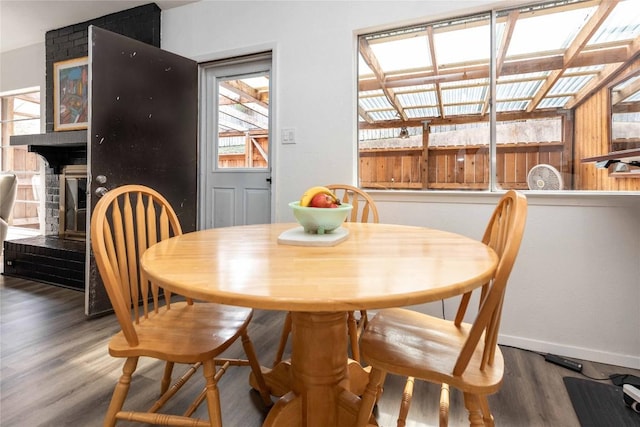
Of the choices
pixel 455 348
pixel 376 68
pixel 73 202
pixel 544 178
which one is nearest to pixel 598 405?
pixel 455 348


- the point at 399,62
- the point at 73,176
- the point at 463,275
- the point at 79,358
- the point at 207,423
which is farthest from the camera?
the point at 73,176

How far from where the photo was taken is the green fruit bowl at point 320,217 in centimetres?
115

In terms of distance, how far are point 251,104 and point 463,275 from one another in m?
2.71

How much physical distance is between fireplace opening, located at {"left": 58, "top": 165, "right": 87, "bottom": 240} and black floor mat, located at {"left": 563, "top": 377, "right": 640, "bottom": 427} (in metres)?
4.13

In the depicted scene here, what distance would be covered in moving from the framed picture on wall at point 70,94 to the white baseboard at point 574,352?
4327 millimetres

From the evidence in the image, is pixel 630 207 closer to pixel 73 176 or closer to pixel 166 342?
pixel 166 342

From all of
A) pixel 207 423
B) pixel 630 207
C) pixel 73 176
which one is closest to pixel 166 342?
pixel 207 423

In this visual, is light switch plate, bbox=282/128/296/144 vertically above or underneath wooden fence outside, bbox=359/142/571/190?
above

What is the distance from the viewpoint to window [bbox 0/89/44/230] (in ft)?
15.2

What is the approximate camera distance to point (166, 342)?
1.06m

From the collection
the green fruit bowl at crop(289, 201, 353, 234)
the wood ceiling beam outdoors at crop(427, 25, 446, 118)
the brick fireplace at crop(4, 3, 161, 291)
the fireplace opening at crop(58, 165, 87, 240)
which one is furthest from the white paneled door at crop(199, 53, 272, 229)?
the green fruit bowl at crop(289, 201, 353, 234)

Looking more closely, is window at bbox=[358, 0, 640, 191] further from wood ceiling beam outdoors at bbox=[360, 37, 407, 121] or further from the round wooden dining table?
the round wooden dining table

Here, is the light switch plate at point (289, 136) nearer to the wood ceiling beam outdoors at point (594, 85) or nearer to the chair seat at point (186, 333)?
the chair seat at point (186, 333)

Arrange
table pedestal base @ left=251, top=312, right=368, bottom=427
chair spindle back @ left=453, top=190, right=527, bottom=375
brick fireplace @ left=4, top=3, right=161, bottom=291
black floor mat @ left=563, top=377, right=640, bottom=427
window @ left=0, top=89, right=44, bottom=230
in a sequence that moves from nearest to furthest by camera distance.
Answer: chair spindle back @ left=453, top=190, right=527, bottom=375, table pedestal base @ left=251, top=312, right=368, bottom=427, black floor mat @ left=563, top=377, right=640, bottom=427, brick fireplace @ left=4, top=3, right=161, bottom=291, window @ left=0, top=89, right=44, bottom=230
